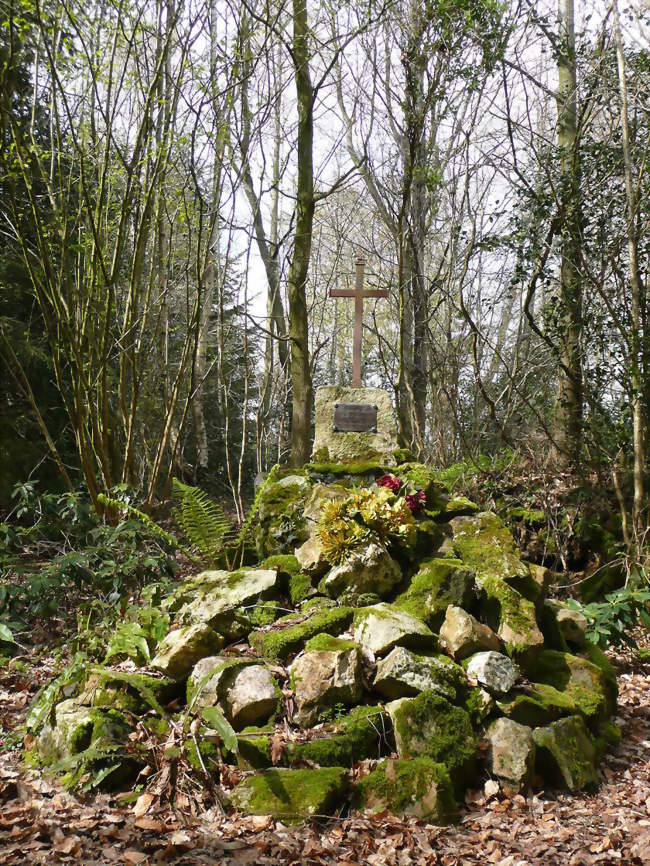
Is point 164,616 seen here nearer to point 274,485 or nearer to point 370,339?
point 274,485

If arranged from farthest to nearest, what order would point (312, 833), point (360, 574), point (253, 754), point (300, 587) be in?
point (300, 587) < point (360, 574) < point (253, 754) < point (312, 833)

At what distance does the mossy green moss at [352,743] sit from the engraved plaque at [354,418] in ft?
10.9

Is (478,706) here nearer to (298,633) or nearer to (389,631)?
(389,631)

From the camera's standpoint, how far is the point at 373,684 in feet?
11.8

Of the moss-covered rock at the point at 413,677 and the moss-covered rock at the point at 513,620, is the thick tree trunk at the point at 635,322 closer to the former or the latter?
the moss-covered rock at the point at 513,620

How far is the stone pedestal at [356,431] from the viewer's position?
6.39 m

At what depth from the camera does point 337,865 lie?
2.67m

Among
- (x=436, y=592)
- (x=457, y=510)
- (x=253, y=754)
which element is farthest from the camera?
(x=457, y=510)

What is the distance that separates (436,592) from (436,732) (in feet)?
3.43

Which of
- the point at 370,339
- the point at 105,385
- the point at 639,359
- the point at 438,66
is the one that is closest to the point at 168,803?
the point at 105,385

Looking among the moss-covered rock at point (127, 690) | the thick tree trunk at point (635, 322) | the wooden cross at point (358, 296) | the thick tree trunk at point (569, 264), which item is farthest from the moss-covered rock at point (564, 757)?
the thick tree trunk at point (569, 264)

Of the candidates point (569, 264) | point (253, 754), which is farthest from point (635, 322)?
point (253, 754)

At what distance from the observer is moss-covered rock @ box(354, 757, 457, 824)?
10.1ft

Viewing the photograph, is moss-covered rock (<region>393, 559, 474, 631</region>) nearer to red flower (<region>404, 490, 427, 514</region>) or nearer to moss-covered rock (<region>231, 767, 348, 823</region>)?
red flower (<region>404, 490, 427, 514</region>)
